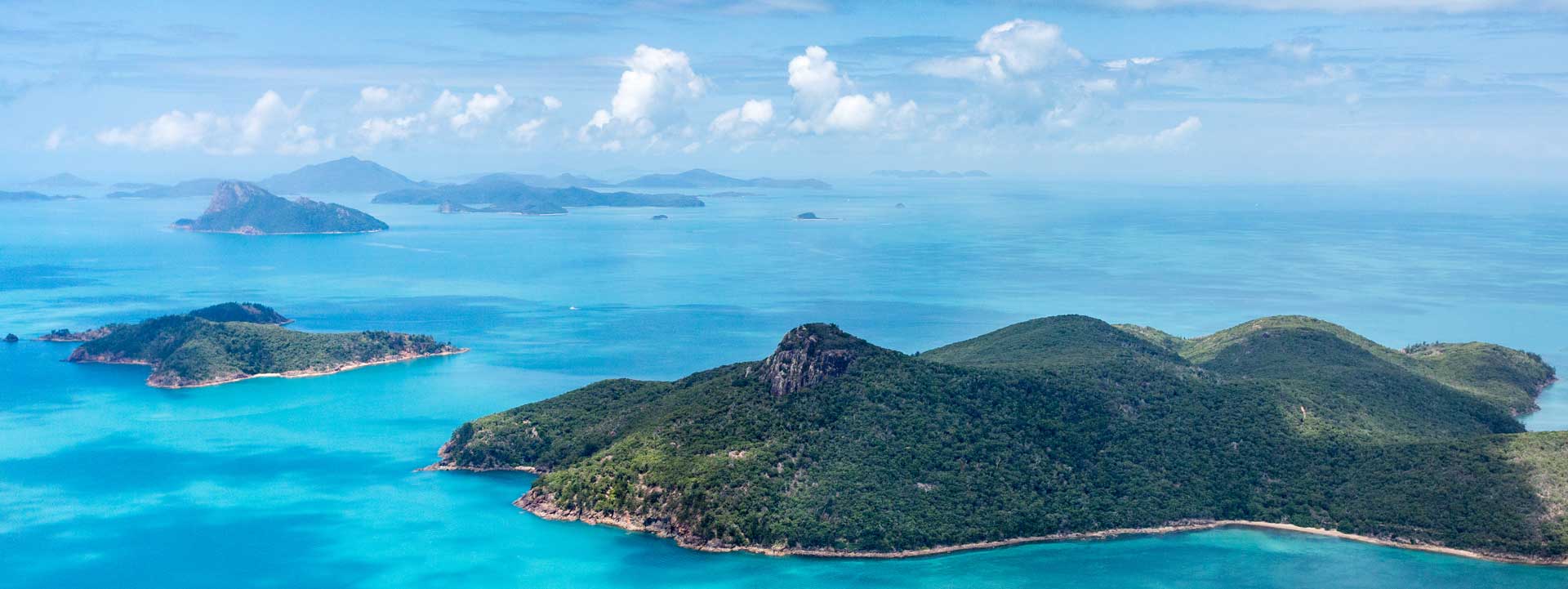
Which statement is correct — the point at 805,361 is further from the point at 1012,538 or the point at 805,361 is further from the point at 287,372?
the point at 287,372

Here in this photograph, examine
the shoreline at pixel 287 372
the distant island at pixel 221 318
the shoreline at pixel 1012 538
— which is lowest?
the shoreline at pixel 1012 538

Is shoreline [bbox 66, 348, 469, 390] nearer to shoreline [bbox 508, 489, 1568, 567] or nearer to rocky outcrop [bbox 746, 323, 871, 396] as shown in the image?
shoreline [bbox 508, 489, 1568, 567]

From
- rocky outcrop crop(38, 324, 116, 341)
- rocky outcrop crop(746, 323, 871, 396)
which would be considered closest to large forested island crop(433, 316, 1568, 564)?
rocky outcrop crop(746, 323, 871, 396)

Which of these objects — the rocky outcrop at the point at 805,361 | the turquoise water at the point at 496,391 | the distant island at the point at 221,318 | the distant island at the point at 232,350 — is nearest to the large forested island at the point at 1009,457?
the rocky outcrop at the point at 805,361

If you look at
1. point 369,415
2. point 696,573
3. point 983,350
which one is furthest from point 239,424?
point 983,350

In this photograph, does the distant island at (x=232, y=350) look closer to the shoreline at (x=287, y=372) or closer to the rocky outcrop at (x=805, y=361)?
the shoreline at (x=287, y=372)
